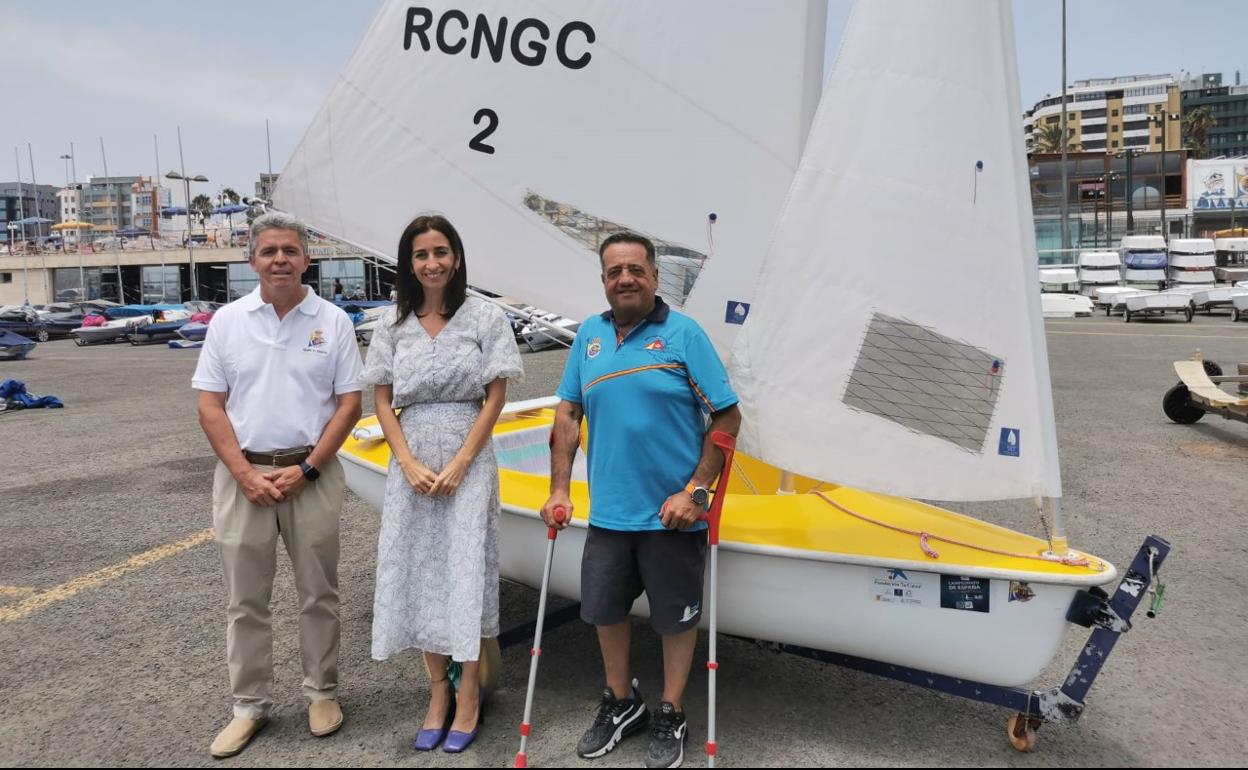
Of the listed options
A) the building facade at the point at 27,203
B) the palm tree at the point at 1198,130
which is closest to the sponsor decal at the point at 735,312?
the palm tree at the point at 1198,130

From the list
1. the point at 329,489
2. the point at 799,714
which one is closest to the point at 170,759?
the point at 329,489

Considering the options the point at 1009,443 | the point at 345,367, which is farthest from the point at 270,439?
the point at 1009,443

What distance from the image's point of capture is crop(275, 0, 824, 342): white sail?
3357 millimetres

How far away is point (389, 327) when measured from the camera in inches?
106

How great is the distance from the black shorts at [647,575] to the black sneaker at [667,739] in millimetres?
263

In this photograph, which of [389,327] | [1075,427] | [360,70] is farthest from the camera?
[1075,427]

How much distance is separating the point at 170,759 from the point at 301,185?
250 cm

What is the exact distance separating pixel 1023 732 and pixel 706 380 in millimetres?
1468

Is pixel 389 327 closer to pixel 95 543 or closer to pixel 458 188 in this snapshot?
pixel 458 188

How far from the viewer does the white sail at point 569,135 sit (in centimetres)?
336

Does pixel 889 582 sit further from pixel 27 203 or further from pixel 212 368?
pixel 27 203

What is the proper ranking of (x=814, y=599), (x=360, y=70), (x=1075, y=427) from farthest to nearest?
1. (x=1075, y=427)
2. (x=360, y=70)
3. (x=814, y=599)

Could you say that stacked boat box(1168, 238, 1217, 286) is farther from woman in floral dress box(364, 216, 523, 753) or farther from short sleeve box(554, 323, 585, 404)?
woman in floral dress box(364, 216, 523, 753)

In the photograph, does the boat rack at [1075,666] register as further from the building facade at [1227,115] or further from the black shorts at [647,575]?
the building facade at [1227,115]
